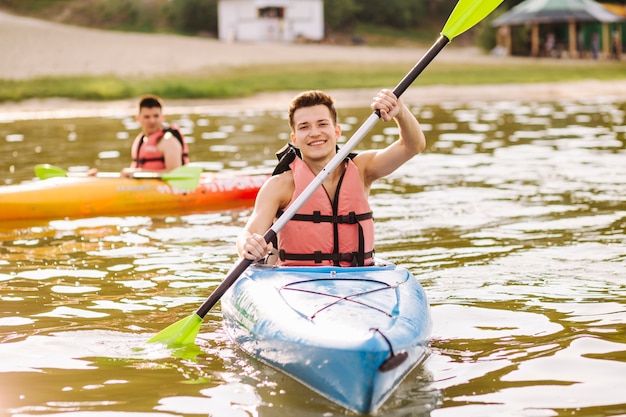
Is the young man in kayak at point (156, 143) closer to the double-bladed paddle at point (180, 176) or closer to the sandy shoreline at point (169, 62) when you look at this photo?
the double-bladed paddle at point (180, 176)

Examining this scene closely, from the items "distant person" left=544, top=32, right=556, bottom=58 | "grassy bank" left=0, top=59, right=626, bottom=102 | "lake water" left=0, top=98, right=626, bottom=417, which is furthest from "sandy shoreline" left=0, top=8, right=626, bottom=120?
"lake water" left=0, top=98, right=626, bottom=417

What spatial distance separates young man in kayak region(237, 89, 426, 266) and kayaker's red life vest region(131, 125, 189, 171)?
459 cm

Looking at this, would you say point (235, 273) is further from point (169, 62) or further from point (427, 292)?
point (169, 62)

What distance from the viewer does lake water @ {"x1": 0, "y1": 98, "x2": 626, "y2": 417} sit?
4254 mm

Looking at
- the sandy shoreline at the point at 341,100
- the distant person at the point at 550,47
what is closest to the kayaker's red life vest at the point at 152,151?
the sandy shoreline at the point at 341,100

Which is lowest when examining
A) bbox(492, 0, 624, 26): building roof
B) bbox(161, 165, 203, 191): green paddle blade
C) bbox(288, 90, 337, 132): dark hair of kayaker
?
bbox(161, 165, 203, 191): green paddle blade

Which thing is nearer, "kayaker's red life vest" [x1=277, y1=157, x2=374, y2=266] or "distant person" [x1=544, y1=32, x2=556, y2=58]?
"kayaker's red life vest" [x1=277, y1=157, x2=374, y2=266]

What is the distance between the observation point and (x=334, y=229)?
5098 mm

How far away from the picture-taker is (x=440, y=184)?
10.7 m

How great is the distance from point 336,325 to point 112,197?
5.76 meters

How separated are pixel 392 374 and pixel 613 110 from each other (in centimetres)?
1812

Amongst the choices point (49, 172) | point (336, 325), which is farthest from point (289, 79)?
point (336, 325)

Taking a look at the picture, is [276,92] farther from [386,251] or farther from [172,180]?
[386,251]

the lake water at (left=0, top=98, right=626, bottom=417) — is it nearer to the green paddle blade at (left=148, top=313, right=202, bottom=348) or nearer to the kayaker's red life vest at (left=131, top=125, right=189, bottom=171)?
the green paddle blade at (left=148, top=313, right=202, bottom=348)
